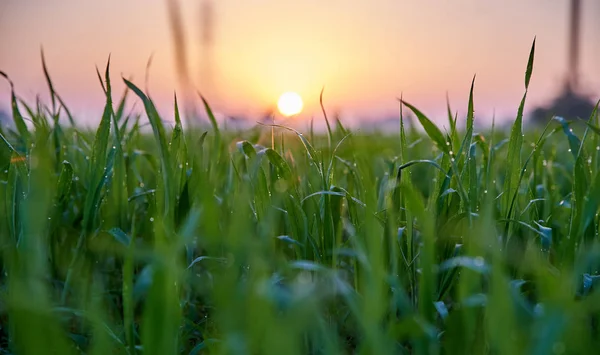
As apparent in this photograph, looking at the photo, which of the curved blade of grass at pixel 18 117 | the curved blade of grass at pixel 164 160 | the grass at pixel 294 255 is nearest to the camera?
the grass at pixel 294 255

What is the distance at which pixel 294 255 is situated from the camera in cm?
138

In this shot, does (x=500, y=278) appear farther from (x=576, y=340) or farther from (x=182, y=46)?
(x=182, y=46)

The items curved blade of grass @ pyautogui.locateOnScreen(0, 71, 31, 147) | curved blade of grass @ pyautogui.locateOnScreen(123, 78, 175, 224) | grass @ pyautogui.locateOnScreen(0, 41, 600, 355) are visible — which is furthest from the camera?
curved blade of grass @ pyautogui.locateOnScreen(0, 71, 31, 147)

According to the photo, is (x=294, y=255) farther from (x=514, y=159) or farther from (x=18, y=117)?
(x=18, y=117)

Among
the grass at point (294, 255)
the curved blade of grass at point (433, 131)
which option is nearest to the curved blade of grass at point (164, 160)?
the grass at point (294, 255)

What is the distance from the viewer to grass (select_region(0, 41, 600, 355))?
2.55 feet

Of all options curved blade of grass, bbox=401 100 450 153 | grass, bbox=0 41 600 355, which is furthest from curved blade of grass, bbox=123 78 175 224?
curved blade of grass, bbox=401 100 450 153

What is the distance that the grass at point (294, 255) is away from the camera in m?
0.78

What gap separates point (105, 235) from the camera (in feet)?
4.74

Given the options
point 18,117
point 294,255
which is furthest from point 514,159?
point 18,117

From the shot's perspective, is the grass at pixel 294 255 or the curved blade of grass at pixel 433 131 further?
the curved blade of grass at pixel 433 131

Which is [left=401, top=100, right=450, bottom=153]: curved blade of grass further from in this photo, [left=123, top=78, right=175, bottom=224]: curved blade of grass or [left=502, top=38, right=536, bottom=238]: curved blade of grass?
[left=123, top=78, right=175, bottom=224]: curved blade of grass

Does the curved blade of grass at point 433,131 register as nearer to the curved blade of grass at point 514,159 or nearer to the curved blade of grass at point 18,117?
the curved blade of grass at point 514,159

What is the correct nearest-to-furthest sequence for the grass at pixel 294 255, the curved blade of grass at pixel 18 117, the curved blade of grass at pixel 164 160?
the grass at pixel 294 255, the curved blade of grass at pixel 164 160, the curved blade of grass at pixel 18 117
